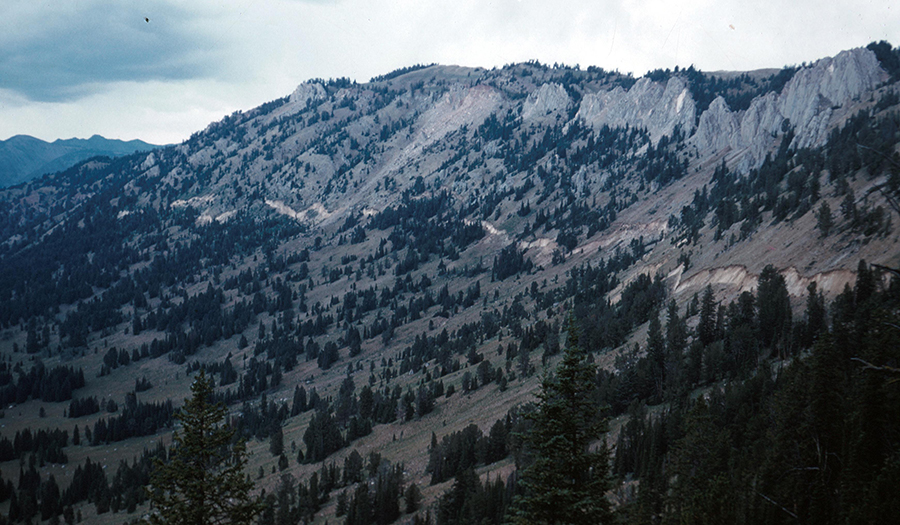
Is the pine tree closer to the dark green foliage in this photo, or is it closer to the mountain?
the mountain

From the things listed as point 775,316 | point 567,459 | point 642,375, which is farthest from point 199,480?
point 775,316

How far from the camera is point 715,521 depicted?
115 feet

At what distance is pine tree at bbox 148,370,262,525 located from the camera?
800 inches

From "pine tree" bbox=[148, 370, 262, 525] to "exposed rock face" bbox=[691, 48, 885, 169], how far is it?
17621 cm

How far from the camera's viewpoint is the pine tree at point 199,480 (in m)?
20.3

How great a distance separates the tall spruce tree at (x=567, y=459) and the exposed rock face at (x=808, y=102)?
168782 millimetres

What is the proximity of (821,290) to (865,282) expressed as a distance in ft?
30.4

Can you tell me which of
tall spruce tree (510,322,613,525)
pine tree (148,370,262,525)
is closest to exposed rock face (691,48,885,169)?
tall spruce tree (510,322,613,525)

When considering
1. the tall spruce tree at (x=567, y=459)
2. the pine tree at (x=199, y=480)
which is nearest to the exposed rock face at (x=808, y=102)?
the tall spruce tree at (x=567, y=459)

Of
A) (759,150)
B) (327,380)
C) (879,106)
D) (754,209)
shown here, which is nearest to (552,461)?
(754,209)

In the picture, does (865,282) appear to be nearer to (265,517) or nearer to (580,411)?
(580,411)

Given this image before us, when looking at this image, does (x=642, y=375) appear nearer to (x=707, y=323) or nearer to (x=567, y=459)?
(x=707, y=323)

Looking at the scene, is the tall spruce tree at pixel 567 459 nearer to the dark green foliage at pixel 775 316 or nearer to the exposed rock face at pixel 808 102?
the dark green foliage at pixel 775 316

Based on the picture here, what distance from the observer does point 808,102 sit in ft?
590
